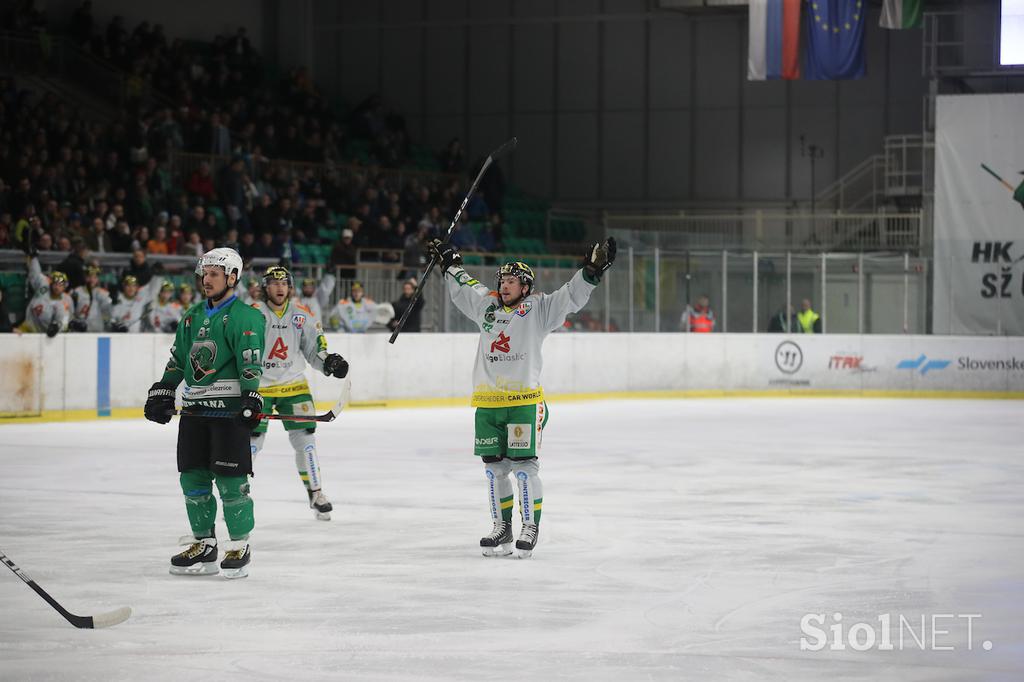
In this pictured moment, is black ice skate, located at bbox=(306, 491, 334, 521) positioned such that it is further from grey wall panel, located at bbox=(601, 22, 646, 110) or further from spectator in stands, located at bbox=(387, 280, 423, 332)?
grey wall panel, located at bbox=(601, 22, 646, 110)

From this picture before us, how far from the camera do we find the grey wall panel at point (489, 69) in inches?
1467

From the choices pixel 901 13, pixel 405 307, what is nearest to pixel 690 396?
pixel 405 307

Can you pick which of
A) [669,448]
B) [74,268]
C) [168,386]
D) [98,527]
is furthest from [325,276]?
[168,386]

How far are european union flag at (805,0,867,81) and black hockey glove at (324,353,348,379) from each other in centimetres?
2045

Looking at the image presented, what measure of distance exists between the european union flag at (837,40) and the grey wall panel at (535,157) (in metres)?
9.68

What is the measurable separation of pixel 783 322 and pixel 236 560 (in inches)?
686

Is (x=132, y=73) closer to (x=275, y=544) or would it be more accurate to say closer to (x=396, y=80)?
(x=396, y=80)

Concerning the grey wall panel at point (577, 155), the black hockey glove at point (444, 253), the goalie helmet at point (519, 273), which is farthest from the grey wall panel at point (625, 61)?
the goalie helmet at point (519, 273)

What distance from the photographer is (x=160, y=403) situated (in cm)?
805

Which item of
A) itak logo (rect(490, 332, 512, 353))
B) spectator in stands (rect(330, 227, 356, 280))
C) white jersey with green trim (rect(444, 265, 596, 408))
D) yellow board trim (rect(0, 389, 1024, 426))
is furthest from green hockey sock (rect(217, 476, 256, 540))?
spectator in stands (rect(330, 227, 356, 280))

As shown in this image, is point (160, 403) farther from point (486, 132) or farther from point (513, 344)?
point (486, 132)

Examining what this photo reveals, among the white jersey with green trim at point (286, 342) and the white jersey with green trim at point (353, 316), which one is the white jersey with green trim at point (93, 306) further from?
the white jersey with green trim at point (286, 342)

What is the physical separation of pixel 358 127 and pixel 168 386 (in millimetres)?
24761

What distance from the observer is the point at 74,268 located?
18.4m
